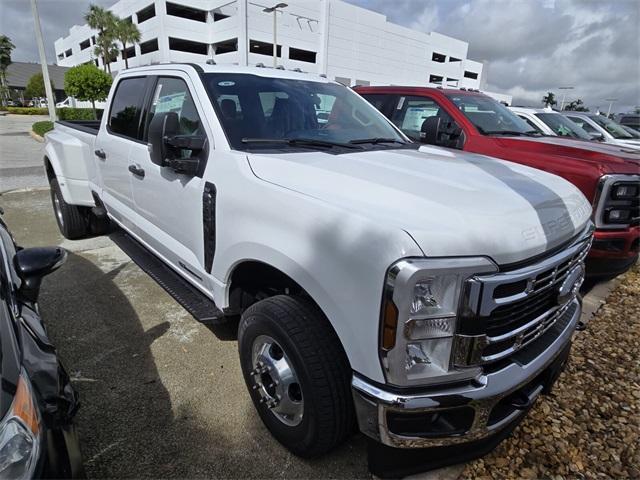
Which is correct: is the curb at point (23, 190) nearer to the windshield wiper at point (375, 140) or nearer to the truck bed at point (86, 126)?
the truck bed at point (86, 126)

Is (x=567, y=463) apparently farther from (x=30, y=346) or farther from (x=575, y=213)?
(x=30, y=346)

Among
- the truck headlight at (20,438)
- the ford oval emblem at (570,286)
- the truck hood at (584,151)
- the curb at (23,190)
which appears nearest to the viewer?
the truck headlight at (20,438)

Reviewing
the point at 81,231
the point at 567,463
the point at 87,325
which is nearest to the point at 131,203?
the point at 87,325

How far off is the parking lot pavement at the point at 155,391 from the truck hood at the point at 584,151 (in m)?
3.43

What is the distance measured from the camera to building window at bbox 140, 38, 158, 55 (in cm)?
4731

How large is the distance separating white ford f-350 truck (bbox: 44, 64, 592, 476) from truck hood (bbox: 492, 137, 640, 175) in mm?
1900

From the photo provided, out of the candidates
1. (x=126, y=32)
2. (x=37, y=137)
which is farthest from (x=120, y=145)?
(x=126, y=32)

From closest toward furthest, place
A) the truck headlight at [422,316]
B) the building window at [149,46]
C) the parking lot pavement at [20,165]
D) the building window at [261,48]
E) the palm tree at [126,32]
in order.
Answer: the truck headlight at [422,316] < the parking lot pavement at [20,165] < the building window at [261,48] < the palm tree at [126,32] < the building window at [149,46]

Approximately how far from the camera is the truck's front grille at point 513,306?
1587mm

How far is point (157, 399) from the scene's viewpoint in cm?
261

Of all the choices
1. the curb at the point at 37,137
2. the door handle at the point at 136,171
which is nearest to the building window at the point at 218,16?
the curb at the point at 37,137

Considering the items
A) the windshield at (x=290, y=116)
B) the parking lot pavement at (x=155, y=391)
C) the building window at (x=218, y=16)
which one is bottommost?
the parking lot pavement at (x=155, y=391)

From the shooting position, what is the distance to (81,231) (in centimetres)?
536

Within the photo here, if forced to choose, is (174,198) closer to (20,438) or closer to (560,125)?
(20,438)
